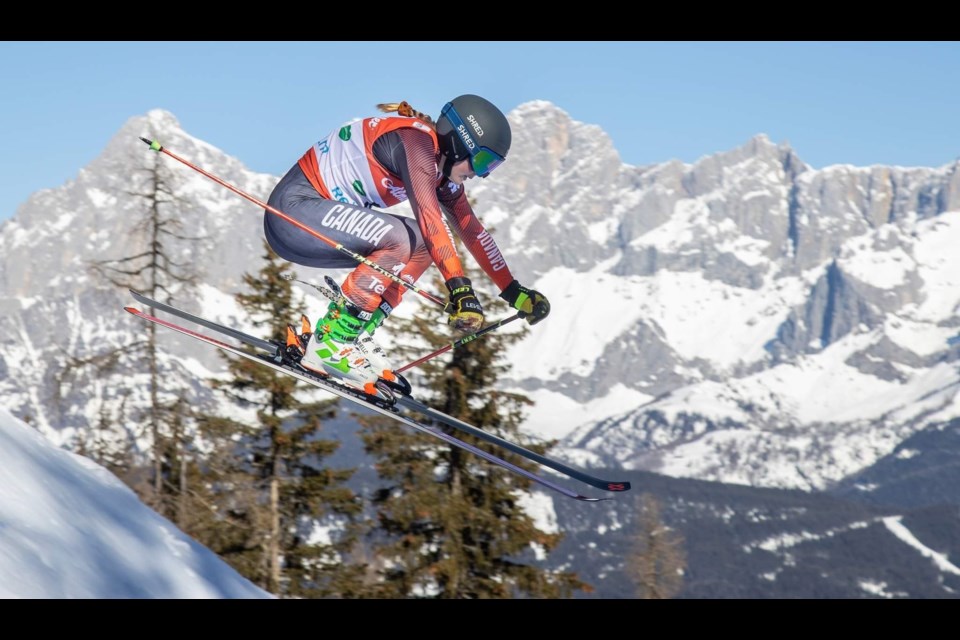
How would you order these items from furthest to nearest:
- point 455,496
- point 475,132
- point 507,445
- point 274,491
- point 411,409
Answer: point 274,491
point 455,496
point 411,409
point 507,445
point 475,132

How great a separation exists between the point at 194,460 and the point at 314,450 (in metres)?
4.02

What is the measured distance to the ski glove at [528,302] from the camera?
7.41 metres

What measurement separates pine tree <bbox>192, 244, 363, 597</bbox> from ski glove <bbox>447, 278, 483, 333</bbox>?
1593 cm

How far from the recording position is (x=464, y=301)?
21.9 feet

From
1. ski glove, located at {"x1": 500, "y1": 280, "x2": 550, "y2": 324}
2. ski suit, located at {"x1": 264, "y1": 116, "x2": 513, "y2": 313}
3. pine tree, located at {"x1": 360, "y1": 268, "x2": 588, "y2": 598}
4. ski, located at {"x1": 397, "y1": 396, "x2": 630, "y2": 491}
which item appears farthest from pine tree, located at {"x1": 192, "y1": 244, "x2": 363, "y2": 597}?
ski glove, located at {"x1": 500, "y1": 280, "x2": 550, "y2": 324}

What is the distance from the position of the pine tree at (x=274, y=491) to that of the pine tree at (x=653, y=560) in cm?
1874

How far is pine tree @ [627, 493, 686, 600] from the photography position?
43594 mm

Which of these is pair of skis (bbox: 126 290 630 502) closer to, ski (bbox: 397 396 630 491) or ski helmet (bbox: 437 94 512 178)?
ski (bbox: 397 396 630 491)

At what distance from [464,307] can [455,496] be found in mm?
16767

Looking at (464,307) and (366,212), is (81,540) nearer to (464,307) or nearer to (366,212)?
(464,307)

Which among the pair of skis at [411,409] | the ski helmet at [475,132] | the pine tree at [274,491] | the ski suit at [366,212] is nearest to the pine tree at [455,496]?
the pine tree at [274,491]

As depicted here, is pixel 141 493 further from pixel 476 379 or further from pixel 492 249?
pixel 492 249

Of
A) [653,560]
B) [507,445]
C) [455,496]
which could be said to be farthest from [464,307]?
[653,560]

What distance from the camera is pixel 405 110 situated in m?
6.95
